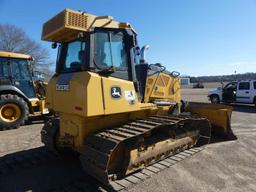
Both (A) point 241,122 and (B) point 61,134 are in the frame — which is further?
(A) point 241,122

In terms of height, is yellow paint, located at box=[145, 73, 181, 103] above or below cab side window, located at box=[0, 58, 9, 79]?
below

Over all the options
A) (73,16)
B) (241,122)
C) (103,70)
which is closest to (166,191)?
(103,70)

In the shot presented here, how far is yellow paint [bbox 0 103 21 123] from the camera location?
10059 millimetres

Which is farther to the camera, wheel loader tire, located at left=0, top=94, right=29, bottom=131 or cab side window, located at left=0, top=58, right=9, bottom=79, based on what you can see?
cab side window, located at left=0, top=58, right=9, bottom=79

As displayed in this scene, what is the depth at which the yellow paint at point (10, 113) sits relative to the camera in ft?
33.0

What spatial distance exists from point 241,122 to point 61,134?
8.24 m

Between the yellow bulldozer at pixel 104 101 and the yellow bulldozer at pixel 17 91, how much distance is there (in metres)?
4.51

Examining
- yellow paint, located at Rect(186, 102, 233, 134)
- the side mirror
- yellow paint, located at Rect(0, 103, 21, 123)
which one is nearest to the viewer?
the side mirror

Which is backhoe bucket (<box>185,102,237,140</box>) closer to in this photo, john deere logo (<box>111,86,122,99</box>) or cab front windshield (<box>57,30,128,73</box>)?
cab front windshield (<box>57,30,128,73</box>)

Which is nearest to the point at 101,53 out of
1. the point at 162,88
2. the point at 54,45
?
the point at 54,45

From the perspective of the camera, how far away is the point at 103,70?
4.62m

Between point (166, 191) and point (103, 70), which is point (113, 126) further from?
point (166, 191)

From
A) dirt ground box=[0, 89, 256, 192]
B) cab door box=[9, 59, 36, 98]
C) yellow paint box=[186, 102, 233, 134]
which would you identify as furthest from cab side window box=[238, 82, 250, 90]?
cab door box=[9, 59, 36, 98]

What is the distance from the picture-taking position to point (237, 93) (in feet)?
57.4
